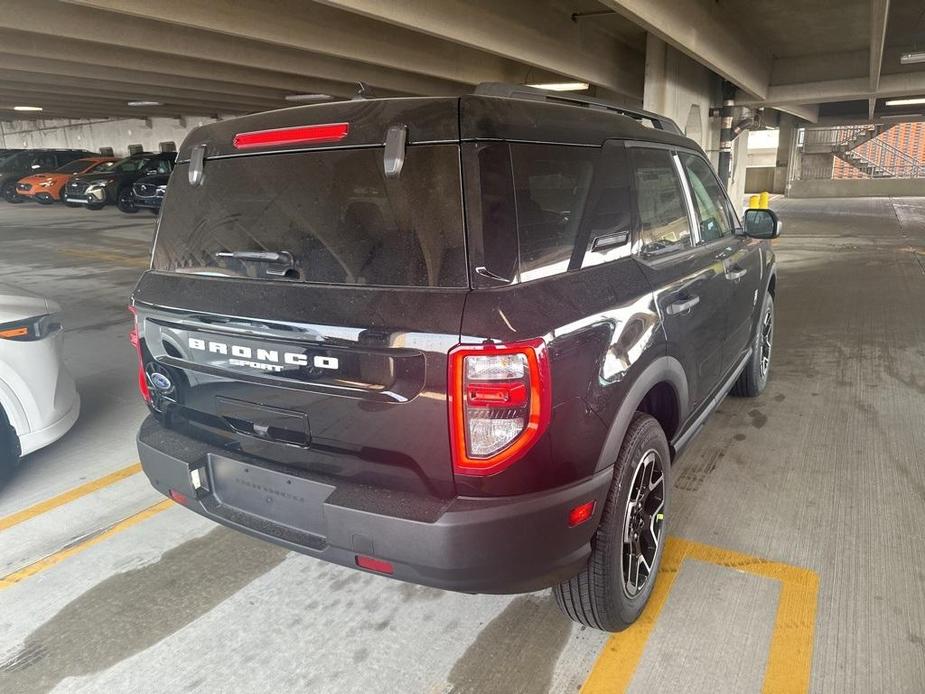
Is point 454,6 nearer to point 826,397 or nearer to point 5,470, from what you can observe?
point 826,397

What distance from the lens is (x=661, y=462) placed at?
Answer: 2.60 meters

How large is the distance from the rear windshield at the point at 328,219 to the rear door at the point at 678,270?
0.96 meters

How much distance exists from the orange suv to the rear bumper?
77.5 feet

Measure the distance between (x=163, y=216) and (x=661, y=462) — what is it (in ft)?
7.23

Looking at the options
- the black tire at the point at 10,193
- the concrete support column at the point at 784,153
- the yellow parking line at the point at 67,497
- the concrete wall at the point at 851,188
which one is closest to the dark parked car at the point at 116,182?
the black tire at the point at 10,193

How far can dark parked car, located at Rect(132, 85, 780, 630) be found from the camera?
6.20 feet

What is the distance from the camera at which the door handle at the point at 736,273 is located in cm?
346

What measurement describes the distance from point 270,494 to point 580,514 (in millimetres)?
1006

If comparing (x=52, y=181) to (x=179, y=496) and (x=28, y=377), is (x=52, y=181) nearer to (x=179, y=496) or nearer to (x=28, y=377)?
(x=28, y=377)

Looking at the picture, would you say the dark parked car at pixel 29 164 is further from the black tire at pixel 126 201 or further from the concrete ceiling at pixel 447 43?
the black tire at pixel 126 201

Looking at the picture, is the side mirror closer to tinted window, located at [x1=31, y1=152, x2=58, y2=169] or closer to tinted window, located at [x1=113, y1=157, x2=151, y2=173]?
tinted window, located at [x1=113, y1=157, x2=151, y2=173]

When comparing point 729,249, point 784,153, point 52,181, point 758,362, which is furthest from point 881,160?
point 729,249

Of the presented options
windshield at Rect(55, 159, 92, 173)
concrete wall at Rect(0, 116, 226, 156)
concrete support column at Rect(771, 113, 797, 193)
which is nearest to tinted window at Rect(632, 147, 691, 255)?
windshield at Rect(55, 159, 92, 173)

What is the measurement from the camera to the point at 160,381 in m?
2.54
